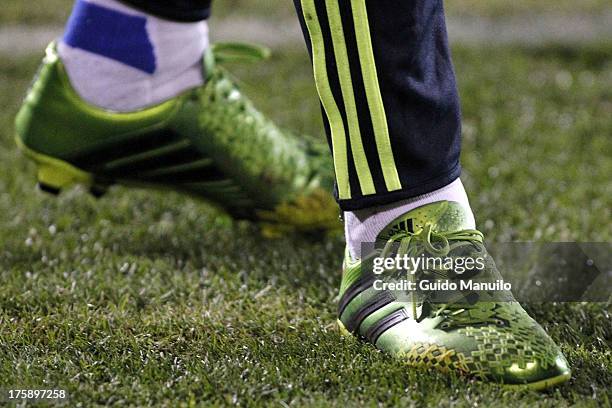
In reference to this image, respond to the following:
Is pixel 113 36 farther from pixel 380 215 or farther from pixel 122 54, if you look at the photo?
pixel 380 215

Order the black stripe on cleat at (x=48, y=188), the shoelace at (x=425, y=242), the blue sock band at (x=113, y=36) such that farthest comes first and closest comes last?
the black stripe on cleat at (x=48, y=188) → the blue sock band at (x=113, y=36) → the shoelace at (x=425, y=242)

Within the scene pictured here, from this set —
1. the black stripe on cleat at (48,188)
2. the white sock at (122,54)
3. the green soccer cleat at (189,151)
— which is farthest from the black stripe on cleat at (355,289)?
the black stripe on cleat at (48,188)

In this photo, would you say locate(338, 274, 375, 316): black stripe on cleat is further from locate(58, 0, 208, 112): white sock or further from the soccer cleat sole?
locate(58, 0, 208, 112): white sock

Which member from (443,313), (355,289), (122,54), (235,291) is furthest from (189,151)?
(443,313)

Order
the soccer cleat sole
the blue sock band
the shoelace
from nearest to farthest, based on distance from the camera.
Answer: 1. the soccer cleat sole
2. the shoelace
3. the blue sock band

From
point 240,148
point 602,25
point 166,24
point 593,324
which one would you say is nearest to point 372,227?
point 593,324

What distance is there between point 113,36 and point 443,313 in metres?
0.79

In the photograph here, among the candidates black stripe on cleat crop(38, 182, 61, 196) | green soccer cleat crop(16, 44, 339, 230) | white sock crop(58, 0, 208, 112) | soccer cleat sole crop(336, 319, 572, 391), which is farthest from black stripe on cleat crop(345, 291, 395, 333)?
black stripe on cleat crop(38, 182, 61, 196)

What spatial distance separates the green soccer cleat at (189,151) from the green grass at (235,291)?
9cm

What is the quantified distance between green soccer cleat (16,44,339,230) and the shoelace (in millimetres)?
471

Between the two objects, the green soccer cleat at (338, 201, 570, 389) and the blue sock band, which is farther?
the blue sock band

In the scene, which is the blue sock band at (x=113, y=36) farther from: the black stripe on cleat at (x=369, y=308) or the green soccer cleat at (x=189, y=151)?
the black stripe on cleat at (x=369, y=308)

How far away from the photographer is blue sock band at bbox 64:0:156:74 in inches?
62.8

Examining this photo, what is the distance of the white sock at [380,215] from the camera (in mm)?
1232
